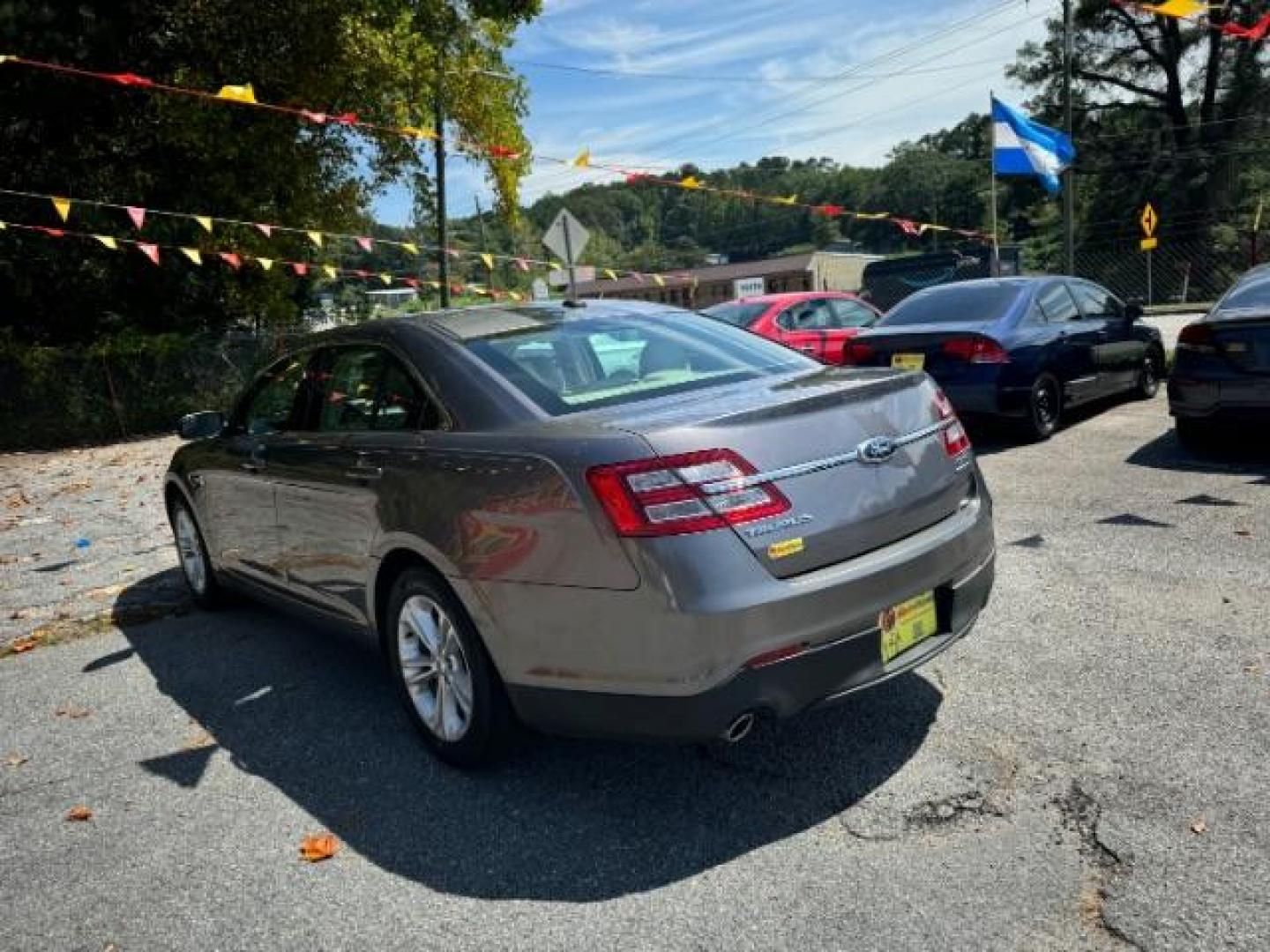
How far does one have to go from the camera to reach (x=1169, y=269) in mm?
34938

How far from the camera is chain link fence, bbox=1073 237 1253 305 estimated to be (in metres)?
32.8

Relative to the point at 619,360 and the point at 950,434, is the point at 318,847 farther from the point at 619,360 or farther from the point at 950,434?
the point at 950,434

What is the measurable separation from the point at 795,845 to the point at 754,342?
2.03 metres

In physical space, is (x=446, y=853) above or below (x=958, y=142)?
below

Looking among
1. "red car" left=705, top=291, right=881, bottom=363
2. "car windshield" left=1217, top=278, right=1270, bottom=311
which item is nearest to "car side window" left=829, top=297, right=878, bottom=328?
"red car" left=705, top=291, right=881, bottom=363

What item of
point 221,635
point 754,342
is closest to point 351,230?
point 221,635

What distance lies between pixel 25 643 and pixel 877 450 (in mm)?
4907

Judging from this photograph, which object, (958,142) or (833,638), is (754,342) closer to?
(833,638)

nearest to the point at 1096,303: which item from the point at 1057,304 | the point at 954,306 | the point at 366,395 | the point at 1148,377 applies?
the point at 1057,304

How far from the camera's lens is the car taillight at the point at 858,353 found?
856 cm

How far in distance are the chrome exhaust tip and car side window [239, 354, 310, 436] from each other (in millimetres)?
2551

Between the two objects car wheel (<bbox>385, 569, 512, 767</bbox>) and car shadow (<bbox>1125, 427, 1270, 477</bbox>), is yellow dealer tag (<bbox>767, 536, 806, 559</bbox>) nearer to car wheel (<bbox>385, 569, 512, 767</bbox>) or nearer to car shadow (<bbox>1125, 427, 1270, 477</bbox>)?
car wheel (<bbox>385, 569, 512, 767</bbox>)

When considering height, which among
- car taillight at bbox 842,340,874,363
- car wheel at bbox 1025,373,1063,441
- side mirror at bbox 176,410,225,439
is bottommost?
car wheel at bbox 1025,373,1063,441

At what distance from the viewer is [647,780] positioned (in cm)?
321
